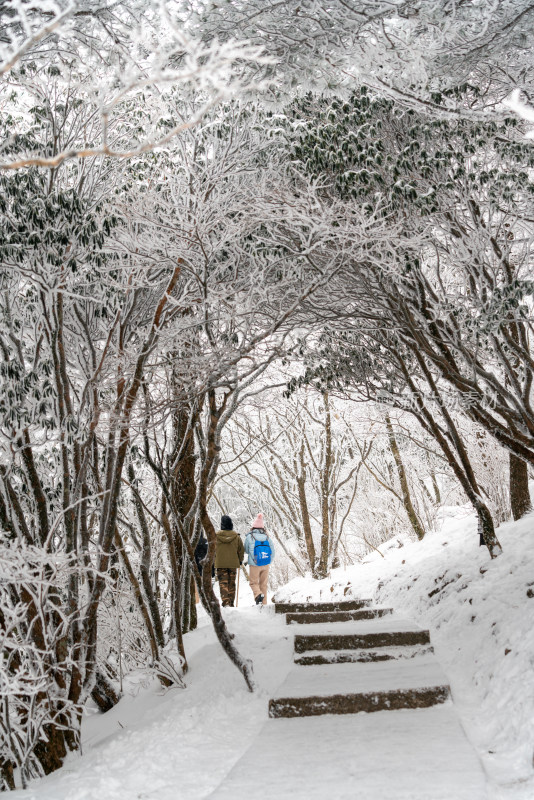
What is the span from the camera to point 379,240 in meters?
5.16

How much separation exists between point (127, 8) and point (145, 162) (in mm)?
1620

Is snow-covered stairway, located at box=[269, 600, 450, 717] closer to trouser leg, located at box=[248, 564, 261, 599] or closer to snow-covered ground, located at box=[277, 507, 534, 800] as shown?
snow-covered ground, located at box=[277, 507, 534, 800]

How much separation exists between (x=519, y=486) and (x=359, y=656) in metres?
3.63

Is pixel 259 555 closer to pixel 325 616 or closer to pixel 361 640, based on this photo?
pixel 325 616

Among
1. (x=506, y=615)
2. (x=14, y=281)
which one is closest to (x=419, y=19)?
(x=14, y=281)

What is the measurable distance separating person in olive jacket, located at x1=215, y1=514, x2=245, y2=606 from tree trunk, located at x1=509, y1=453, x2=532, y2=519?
415cm

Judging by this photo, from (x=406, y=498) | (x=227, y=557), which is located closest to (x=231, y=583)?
(x=227, y=557)

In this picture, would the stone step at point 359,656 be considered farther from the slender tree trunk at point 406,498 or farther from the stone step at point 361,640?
the slender tree trunk at point 406,498

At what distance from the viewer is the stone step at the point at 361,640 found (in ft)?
→ 19.7

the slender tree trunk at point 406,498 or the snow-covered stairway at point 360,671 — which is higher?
the slender tree trunk at point 406,498


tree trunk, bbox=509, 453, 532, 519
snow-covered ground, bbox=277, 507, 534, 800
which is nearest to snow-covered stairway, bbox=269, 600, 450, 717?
snow-covered ground, bbox=277, 507, 534, 800

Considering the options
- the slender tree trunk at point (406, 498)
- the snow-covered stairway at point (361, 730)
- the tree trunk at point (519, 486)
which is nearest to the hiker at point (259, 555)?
the slender tree trunk at point (406, 498)

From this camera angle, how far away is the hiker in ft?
34.3

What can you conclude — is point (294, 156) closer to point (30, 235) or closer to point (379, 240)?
point (379, 240)
